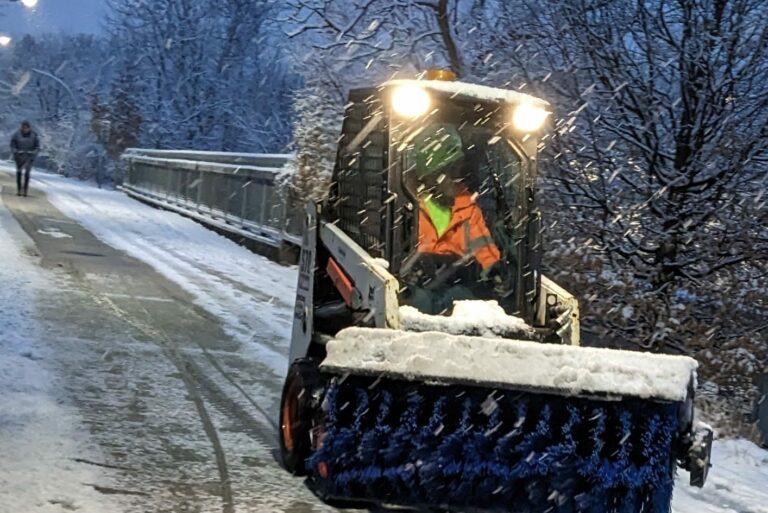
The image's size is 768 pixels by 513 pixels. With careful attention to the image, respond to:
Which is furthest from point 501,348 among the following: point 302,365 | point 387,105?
point 387,105

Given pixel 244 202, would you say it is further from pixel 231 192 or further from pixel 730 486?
pixel 730 486

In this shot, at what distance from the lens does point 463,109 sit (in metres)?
5.99

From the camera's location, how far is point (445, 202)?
5.96 metres

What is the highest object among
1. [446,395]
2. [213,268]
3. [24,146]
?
[24,146]

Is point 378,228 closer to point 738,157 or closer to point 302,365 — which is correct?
point 302,365

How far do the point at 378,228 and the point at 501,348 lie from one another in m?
1.35

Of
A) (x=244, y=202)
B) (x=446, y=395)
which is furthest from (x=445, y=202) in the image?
(x=244, y=202)

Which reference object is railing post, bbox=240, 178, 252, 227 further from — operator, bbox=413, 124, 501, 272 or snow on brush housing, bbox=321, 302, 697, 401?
snow on brush housing, bbox=321, 302, 697, 401

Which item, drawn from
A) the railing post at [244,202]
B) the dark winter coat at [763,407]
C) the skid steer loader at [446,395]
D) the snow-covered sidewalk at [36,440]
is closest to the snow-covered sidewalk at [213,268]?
the railing post at [244,202]

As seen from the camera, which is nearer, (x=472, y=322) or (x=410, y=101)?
(x=472, y=322)

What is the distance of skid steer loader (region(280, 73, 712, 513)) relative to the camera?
15.5ft

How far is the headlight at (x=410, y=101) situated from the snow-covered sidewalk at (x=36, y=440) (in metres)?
2.61

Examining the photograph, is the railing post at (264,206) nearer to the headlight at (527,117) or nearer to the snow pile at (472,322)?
the headlight at (527,117)

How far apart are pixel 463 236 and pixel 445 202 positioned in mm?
240
